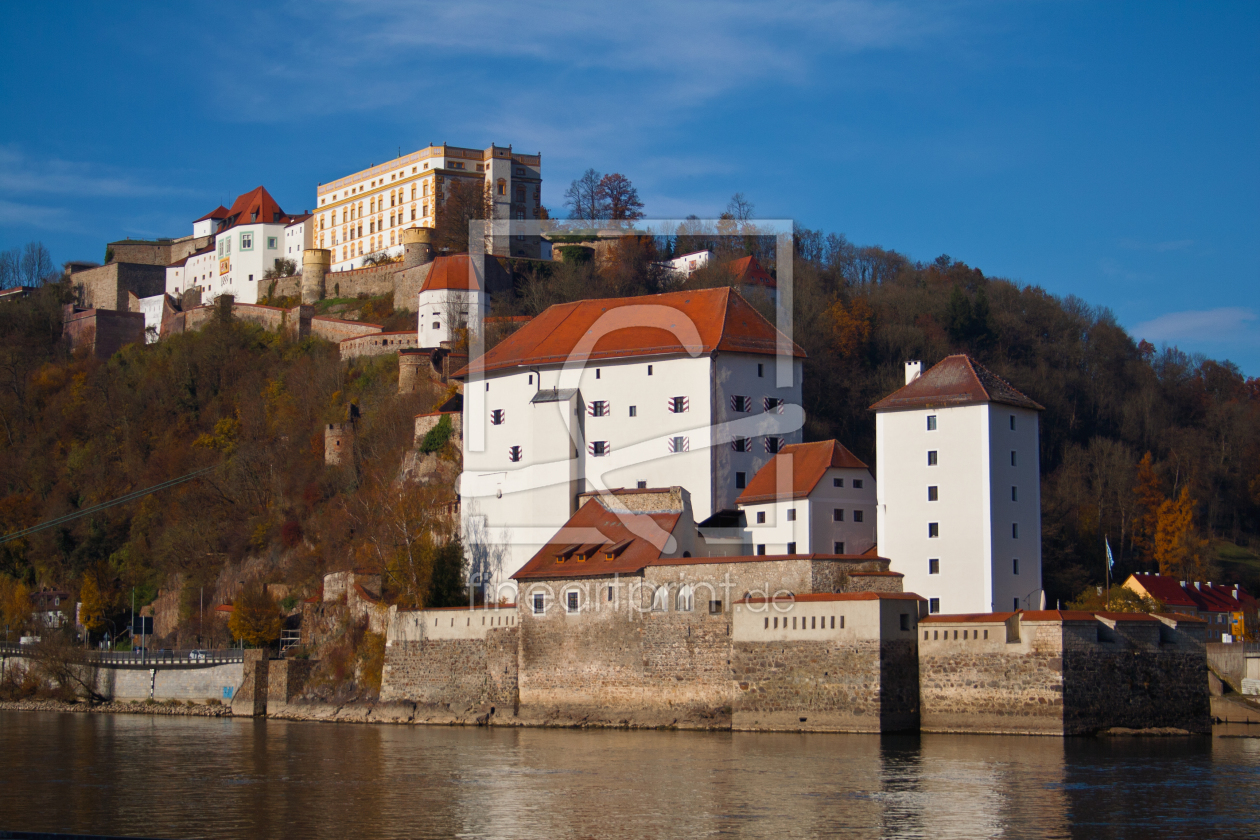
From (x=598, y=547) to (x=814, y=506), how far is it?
656 centimetres

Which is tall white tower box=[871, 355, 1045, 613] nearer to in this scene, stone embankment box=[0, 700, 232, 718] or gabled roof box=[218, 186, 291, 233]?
stone embankment box=[0, 700, 232, 718]

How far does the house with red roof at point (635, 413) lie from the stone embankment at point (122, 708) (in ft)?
40.6

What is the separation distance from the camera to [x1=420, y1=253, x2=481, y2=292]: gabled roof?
2562 inches

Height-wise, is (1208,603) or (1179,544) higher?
(1179,544)

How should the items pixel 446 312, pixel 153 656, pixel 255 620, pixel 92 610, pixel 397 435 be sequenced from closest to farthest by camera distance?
pixel 255 620
pixel 153 656
pixel 397 435
pixel 92 610
pixel 446 312

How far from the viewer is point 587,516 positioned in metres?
43.2

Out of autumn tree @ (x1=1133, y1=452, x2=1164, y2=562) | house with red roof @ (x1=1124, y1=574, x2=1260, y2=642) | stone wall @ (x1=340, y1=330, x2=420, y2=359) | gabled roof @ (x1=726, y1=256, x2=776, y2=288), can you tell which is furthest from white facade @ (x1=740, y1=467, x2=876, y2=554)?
stone wall @ (x1=340, y1=330, x2=420, y2=359)

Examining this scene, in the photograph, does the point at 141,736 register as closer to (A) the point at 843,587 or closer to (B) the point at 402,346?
(A) the point at 843,587

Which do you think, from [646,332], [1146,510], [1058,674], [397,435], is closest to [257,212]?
[397,435]

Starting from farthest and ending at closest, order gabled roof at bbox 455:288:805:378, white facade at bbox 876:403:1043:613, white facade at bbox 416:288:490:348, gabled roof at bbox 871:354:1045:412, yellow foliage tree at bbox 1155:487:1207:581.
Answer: white facade at bbox 416:288:490:348 → yellow foliage tree at bbox 1155:487:1207:581 → gabled roof at bbox 455:288:805:378 → gabled roof at bbox 871:354:1045:412 → white facade at bbox 876:403:1043:613

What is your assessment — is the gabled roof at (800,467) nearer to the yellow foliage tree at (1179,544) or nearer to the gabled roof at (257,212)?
the yellow foliage tree at (1179,544)

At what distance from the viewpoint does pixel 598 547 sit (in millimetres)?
41125

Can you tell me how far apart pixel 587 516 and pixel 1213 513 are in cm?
3710

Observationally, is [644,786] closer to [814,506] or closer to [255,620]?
[814,506]
